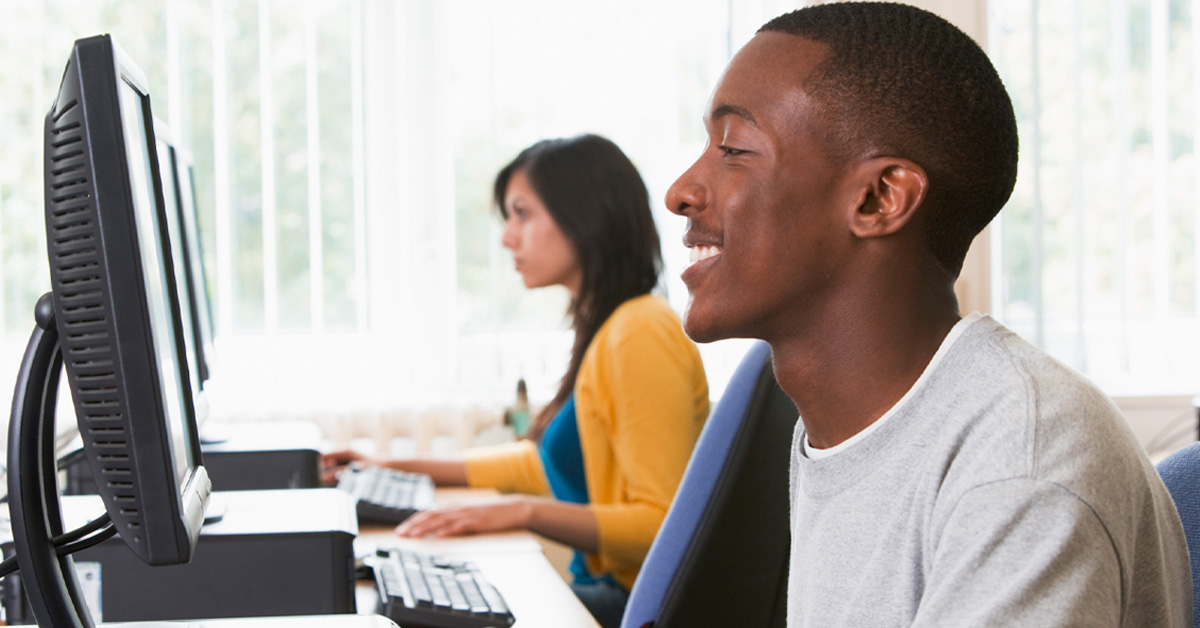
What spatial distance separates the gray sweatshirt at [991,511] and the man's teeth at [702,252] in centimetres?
17

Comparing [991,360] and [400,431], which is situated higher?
[991,360]

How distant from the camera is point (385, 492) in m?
1.75

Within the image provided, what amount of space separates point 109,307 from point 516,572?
831 mm

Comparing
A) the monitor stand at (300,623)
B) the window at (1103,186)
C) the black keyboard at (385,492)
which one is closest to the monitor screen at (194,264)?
the black keyboard at (385,492)

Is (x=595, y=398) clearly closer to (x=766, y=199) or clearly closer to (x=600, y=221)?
(x=600, y=221)

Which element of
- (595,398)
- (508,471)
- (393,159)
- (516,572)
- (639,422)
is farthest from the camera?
→ (393,159)

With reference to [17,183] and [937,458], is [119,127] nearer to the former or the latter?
[937,458]

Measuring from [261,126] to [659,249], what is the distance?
1.27m

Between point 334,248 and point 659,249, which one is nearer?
point 659,249

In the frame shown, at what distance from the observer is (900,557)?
0.68m

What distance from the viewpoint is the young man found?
623mm

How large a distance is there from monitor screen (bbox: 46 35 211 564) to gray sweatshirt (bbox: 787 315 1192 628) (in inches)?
16.8

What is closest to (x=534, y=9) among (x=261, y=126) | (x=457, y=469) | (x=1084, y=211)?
(x=261, y=126)

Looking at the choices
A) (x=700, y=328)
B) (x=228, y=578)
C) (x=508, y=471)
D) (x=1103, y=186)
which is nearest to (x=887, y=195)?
(x=700, y=328)
